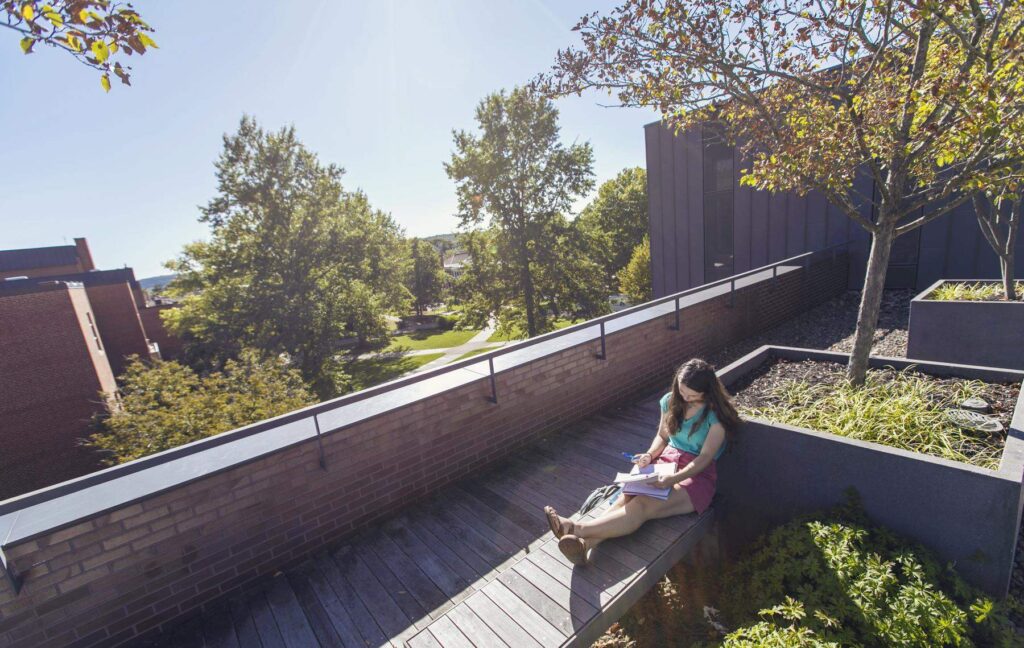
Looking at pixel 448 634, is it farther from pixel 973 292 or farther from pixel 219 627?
pixel 973 292

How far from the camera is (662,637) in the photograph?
3145mm

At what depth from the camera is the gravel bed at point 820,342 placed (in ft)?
10.4

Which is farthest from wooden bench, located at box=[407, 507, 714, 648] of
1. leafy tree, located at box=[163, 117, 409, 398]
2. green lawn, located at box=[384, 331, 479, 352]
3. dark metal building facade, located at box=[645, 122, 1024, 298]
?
green lawn, located at box=[384, 331, 479, 352]

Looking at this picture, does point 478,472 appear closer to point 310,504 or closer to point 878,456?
point 310,504

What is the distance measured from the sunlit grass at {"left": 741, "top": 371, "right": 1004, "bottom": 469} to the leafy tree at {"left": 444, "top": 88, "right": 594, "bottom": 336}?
1784 cm

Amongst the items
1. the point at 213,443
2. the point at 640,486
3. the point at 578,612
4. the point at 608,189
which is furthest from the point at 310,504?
the point at 608,189

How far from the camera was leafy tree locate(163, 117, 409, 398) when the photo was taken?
19031 millimetres

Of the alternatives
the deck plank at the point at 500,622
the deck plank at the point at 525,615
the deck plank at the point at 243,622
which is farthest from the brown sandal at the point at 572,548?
the deck plank at the point at 243,622

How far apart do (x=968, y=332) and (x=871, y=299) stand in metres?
3.66

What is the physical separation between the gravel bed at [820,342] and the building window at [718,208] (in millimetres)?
3690

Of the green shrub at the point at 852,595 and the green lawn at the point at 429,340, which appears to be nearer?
the green shrub at the point at 852,595

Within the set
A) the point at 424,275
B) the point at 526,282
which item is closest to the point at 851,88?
the point at 526,282

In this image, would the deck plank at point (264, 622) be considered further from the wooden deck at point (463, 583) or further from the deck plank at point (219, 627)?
the deck plank at point (219, 627)

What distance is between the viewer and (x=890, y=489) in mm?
2816
